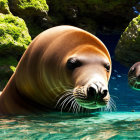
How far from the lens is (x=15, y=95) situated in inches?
155

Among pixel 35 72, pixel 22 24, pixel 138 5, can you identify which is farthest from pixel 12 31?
pixel 138 5

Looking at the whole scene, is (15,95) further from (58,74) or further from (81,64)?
(81,64)

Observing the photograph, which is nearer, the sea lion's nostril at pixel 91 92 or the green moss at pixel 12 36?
the sea lion's nostril at pixel 91 92

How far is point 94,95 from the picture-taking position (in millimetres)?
2924

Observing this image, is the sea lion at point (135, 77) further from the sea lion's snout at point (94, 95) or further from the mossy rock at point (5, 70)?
the mossy rock at point (5, 70)

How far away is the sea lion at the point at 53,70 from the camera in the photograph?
3559 mm

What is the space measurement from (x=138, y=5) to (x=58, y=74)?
10.2 metres

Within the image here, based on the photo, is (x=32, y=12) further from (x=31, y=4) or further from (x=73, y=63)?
(x=73, y=63)

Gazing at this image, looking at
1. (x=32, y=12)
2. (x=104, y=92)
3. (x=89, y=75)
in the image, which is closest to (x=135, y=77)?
(x=89, y=75)

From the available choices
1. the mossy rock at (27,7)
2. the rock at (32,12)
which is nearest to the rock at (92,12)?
the rock at (32,12)

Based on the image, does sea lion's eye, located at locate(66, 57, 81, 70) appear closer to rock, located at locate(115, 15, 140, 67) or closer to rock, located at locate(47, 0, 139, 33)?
rock, located at locate(115, 15, 140, 67)

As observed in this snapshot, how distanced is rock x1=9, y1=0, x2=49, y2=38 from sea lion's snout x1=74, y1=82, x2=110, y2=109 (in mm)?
6726

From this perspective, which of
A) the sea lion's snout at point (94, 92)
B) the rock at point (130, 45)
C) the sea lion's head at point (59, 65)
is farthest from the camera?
the rock at point (130, 45)

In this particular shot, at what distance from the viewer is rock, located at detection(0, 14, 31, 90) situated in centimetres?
655
